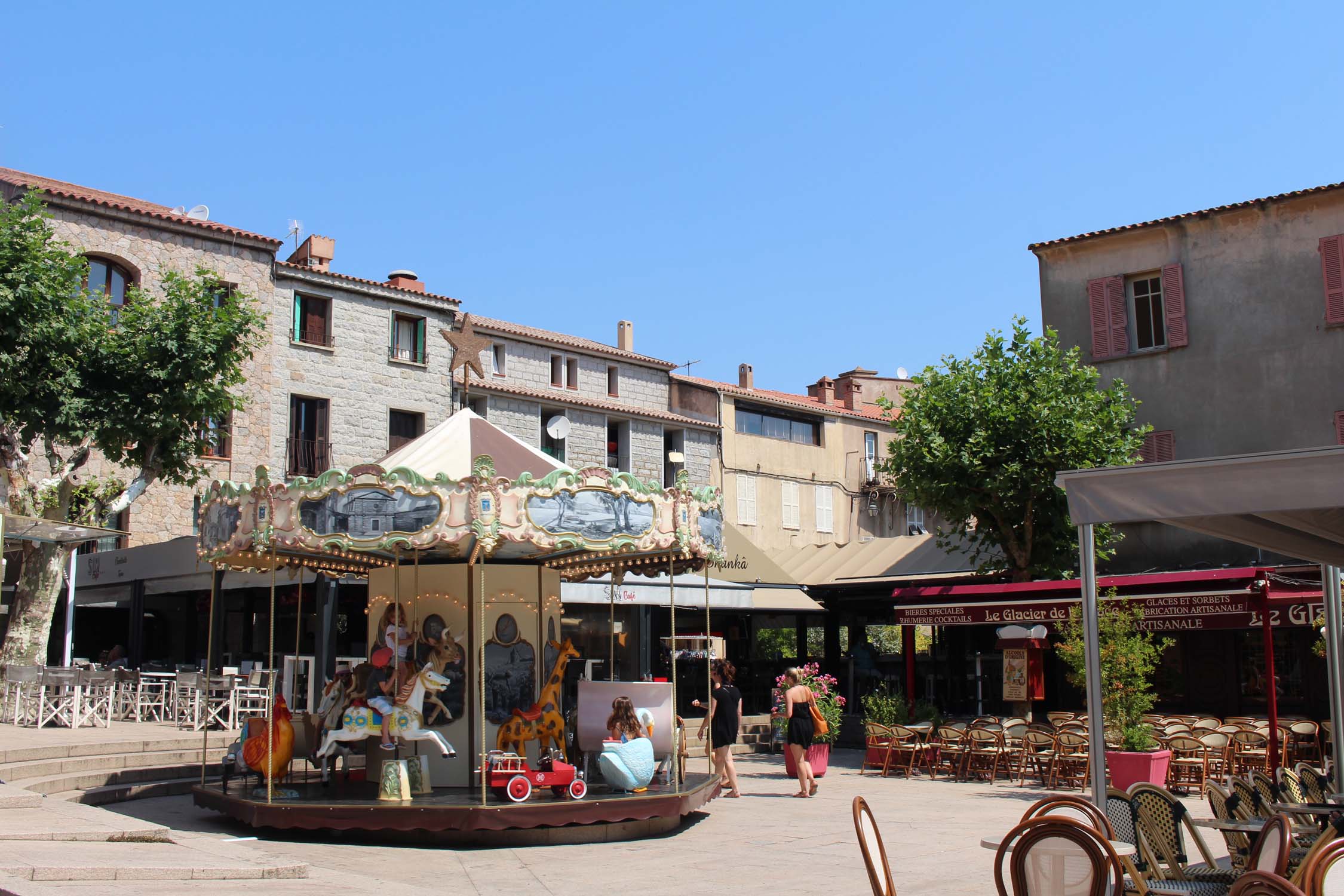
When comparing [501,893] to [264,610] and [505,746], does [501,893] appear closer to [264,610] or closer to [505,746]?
[505,746]

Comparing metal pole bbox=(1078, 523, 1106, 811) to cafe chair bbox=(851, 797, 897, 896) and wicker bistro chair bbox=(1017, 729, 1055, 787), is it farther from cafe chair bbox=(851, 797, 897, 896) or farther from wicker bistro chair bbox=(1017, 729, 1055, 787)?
wicker bistro chair bbox=(1017, 729, 1055, 787)

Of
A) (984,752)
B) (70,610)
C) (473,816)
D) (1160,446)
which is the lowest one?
(984,752)

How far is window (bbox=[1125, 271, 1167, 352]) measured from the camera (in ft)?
80.1

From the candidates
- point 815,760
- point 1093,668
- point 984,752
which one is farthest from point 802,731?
point 1093,668

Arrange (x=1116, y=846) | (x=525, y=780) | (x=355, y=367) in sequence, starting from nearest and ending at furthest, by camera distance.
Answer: (x=1116, y=846) → (x=525, y=780) → (x=355, y=367)

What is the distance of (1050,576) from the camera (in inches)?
853

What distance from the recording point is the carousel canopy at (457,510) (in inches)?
456

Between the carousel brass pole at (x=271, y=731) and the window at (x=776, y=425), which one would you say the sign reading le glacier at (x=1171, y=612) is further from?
the window at (x=776, y=425)

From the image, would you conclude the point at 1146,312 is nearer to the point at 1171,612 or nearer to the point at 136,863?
the point at 1171,612

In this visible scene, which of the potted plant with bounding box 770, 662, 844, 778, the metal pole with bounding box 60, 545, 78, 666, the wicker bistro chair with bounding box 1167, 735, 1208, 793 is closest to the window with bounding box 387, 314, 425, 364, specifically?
the metal pole with bounding box 60, 545, 78, 666

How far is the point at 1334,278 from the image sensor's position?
2214 centimetres

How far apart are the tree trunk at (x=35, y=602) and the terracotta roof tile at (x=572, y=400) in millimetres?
12013

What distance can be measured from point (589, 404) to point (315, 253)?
8.66 metres

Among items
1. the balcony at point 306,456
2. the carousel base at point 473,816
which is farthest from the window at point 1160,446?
the balcony at point 306,456
